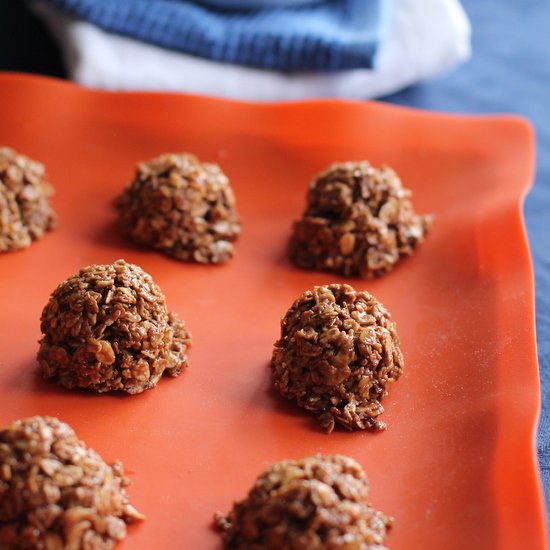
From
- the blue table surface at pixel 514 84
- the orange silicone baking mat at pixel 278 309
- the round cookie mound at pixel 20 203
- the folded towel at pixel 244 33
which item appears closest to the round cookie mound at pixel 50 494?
the orange silicone baking mat at pixel 278 309

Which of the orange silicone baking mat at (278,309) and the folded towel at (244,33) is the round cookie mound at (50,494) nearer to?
the orange silicone baking mat at (278,309)

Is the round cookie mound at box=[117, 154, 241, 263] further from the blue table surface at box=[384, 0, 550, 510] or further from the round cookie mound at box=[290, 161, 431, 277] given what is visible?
the blue table surface at box=[384, 0, 550, 510]

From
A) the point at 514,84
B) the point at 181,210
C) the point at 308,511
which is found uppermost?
the point at 308,511

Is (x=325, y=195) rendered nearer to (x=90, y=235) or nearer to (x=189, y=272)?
(x=189, y=272)

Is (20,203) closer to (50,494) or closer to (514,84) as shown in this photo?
(50,494)

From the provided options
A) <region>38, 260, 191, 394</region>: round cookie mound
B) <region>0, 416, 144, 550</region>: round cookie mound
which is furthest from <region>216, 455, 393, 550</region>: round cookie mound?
<region>38, 260, 191, 394</region>: round cookie mound

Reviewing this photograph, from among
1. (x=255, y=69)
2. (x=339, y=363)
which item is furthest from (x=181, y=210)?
(x=255, y=69)

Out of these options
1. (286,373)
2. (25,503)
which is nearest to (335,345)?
(286,373)
